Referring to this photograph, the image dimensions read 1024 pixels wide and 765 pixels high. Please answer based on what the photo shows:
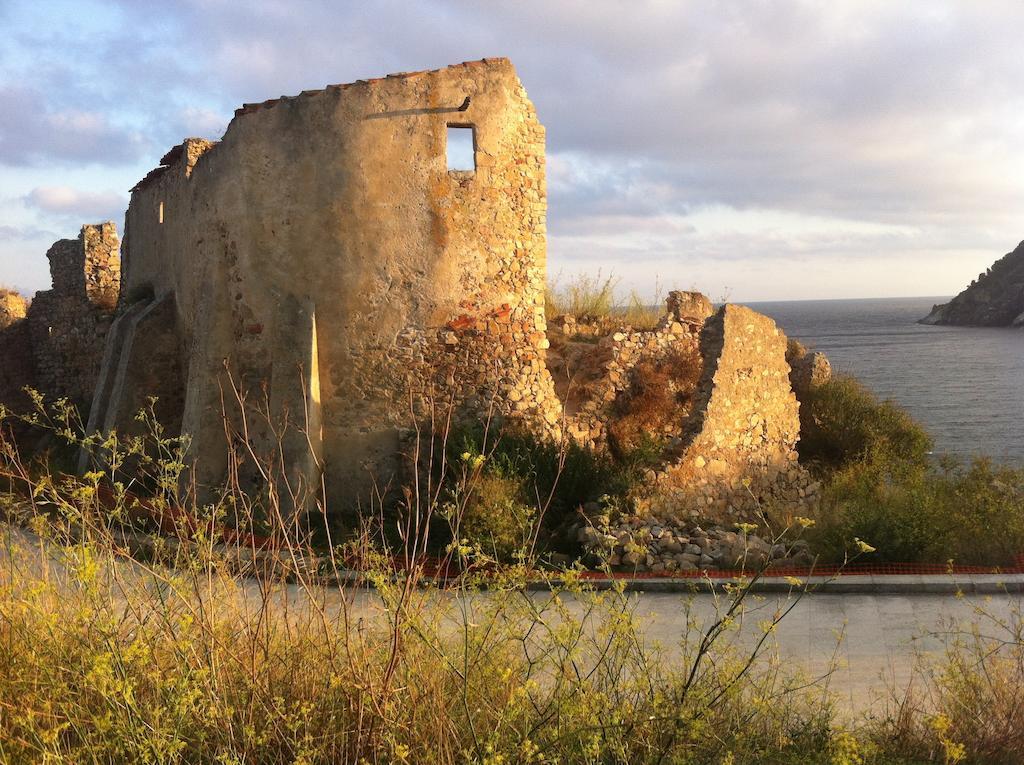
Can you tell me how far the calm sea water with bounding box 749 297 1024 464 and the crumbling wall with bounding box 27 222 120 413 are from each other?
60.2 feet

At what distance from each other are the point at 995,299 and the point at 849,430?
101 m

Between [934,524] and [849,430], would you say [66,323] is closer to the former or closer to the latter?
[849,430]

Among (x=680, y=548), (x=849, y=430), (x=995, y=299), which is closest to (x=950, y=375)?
(x=849, y=430)

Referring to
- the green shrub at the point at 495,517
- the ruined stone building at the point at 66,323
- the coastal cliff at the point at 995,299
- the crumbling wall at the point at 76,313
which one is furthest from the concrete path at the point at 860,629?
the coastal cliff at the point at 995,299

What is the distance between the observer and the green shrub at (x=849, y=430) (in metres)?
16.6

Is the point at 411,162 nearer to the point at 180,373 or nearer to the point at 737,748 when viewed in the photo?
the point at 180,373

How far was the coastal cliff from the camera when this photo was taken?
10000 centimetres

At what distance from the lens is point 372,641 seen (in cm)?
468

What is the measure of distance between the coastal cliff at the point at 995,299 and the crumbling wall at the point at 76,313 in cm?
10025

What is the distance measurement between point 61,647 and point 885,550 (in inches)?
305

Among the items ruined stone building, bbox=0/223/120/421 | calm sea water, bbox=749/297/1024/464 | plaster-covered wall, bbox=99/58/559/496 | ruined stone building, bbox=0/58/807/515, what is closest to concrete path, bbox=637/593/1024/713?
ruined stone building, bbox=0/58/807/515

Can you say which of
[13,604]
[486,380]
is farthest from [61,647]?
[486,380]

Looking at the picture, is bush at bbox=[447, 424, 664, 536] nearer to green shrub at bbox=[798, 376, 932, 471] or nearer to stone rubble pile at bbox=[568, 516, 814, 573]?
stone rubble pile at bbox=[568, 516, 814, 573]

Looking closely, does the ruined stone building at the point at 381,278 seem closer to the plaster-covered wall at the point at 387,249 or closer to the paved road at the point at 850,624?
the plaster-covered wall at the point at 387,249
